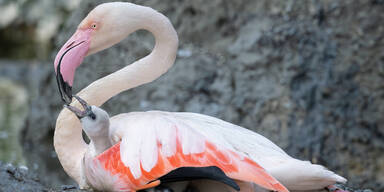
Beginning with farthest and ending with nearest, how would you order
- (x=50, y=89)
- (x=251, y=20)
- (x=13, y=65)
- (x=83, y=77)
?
(x=13, y=65)
(x=50, y=89)
(x=83, y=77)
(x=251, y=20)

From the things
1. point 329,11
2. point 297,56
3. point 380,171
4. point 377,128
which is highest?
point 329,11

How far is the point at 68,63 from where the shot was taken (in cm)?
326

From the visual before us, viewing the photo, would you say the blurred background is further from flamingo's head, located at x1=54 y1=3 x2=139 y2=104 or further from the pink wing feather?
the pink wing feather

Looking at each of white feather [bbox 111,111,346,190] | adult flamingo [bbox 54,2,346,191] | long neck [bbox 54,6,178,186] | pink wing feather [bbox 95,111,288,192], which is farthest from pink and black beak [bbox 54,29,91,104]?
pink wing feather [bbox 95,111,288,192]

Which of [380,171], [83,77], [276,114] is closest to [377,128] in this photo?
[380,171]

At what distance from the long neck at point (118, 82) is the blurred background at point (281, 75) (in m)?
1.94

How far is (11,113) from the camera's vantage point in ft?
30.3

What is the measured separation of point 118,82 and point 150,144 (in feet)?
2.76

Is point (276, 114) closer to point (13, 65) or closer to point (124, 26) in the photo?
point (124, 26)

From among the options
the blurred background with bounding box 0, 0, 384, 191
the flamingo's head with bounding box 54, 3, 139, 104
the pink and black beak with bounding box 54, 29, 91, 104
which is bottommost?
the blurred background with bounding box 0, 0, 384, 191

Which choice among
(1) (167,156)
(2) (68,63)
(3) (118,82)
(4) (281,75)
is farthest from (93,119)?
(4) (281,75)

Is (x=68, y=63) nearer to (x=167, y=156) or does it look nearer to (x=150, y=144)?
(x=150, y=144)

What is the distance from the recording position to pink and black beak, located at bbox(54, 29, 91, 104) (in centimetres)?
324

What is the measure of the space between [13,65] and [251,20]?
927 centimetres
